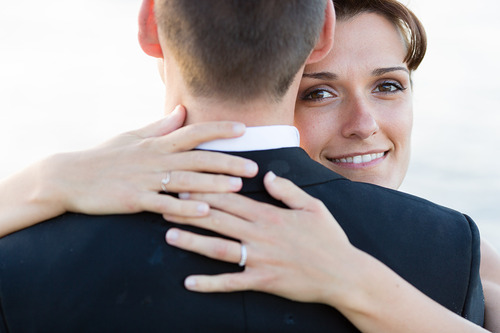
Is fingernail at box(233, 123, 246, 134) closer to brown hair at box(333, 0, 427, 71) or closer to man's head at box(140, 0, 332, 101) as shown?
man's head at box(140, 0, 332, 101)

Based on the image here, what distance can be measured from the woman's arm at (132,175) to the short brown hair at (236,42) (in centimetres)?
16

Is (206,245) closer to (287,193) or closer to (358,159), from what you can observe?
(287,193)

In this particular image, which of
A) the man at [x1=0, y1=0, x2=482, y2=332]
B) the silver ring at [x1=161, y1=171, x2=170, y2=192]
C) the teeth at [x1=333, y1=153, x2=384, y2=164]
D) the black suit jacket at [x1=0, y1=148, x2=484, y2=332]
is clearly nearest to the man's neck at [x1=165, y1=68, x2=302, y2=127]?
the man at [x1=0, y1=0, x2=482, y2=332]

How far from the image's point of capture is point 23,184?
230 cm

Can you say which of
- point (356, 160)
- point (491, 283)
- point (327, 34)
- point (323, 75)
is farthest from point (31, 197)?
point (491, 283)

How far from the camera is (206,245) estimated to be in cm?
189

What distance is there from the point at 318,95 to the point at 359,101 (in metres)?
0.27

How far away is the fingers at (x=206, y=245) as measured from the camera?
1.89m

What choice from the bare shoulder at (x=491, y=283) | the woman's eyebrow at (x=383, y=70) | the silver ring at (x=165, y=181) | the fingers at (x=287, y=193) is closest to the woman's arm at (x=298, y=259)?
the fingers at (x=287, y=193)

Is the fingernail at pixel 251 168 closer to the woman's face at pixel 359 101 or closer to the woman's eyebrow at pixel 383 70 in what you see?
the woman's face at pixel 359 101

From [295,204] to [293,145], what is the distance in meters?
0.25

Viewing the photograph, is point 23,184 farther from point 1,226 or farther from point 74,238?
point 74,238

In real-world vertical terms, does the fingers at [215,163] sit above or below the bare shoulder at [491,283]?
above

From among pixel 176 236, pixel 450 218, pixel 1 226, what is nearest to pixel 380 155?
pixel 450 218
